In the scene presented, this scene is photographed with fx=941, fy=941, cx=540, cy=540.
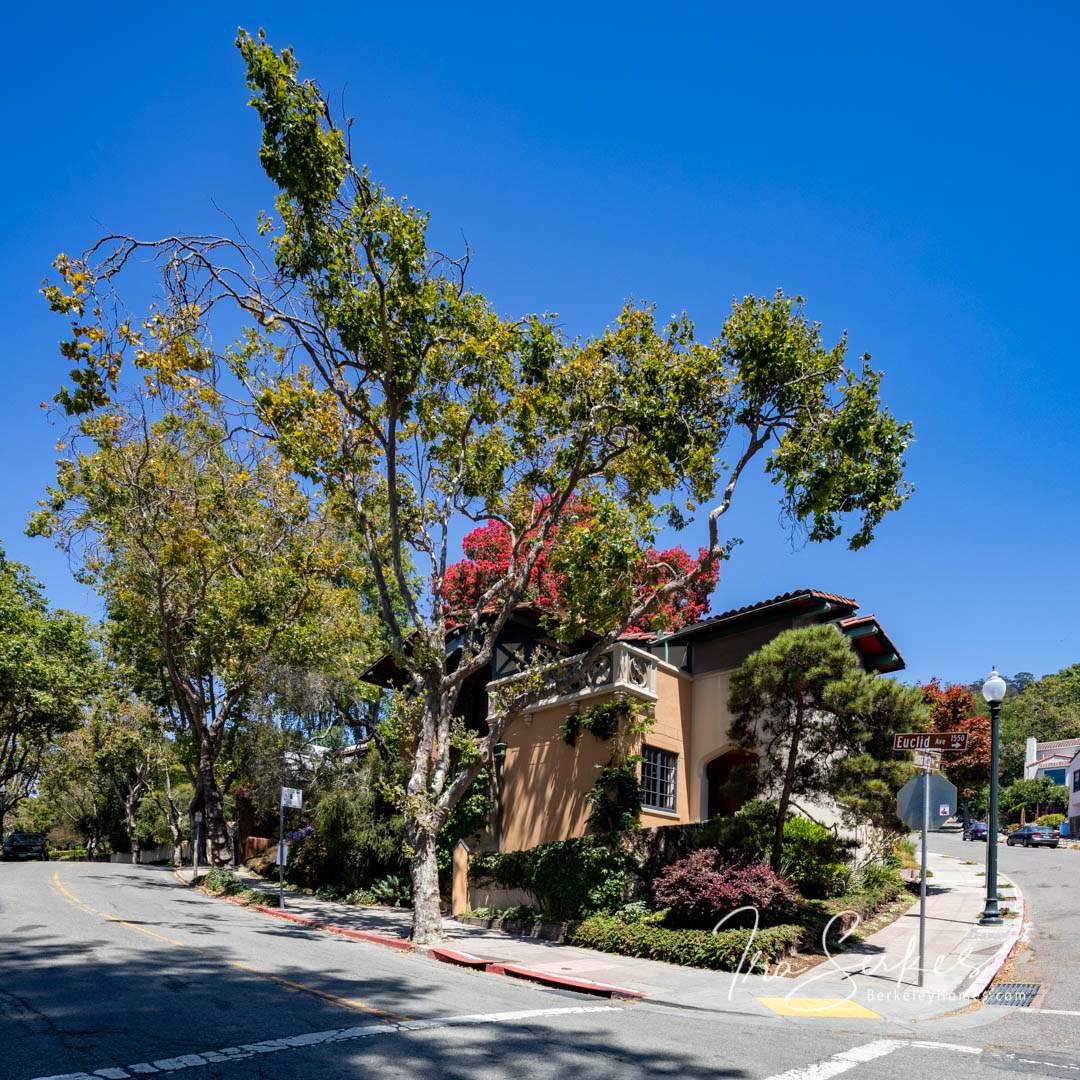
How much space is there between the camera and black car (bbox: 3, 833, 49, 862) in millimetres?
44375

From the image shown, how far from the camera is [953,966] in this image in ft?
44.9

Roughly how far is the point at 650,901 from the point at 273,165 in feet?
46.1

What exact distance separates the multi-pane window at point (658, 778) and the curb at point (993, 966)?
23.1 ft

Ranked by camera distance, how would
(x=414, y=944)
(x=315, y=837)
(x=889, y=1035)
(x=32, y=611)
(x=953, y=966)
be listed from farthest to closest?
(x=32, y=611) < (x=315, y=837) < (x=414, y=944) < (x=953, y=966) < (x=889, y=1035)

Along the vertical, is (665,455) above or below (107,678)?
above

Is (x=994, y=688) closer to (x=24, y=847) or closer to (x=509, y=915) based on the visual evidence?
(x=509, y=915)

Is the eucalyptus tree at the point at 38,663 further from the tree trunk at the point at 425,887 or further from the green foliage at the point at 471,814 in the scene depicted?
the tree trunk at the point at 425,887

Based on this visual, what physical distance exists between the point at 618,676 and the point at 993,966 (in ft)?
28.8

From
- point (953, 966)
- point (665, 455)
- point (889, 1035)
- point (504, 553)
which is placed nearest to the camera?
point (889, 1035)

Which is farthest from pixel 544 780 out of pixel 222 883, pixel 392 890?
pixel 222 883

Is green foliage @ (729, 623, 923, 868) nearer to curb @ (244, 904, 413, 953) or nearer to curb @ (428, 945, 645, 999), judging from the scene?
curb @ (428, 945, 645, 999)

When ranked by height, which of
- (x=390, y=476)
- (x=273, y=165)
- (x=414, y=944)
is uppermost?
(x=273, y=165)

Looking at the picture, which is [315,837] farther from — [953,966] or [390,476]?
[953,966]

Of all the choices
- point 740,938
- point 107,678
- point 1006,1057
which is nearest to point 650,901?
point 740,938
